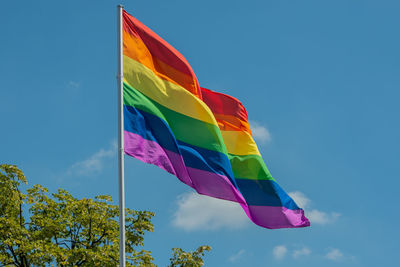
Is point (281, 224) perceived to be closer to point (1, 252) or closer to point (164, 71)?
point (164, 71)

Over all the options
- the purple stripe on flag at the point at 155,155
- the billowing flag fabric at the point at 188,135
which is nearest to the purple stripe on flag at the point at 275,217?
the billowing flag fabric at the point at 188,135

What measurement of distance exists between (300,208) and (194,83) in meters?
3.86

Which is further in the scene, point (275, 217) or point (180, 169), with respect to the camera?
point (275, 217)

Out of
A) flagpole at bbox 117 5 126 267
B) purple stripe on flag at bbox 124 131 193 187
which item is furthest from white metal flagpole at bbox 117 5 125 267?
purple stripe on flag at bbox 124 131 193 187

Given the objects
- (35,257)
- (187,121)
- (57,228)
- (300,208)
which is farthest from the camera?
(57,228)

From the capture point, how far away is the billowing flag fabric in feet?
41.4

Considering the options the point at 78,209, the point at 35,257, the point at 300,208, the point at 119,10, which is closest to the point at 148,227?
the point at 78,209

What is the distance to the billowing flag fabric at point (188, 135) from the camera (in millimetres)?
12633

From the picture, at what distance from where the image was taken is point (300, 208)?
14.7 metres

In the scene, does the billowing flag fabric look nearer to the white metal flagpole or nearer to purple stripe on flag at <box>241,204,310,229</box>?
purple stripe on flag at <box>241,204,310,229</box>

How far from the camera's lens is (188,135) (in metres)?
13.6

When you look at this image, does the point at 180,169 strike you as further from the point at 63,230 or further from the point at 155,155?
the point at 63,230

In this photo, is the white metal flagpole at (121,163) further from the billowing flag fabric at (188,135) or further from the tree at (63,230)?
the tree at (63,230)

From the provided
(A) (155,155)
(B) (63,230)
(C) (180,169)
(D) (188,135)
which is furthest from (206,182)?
(B) (63,230)
